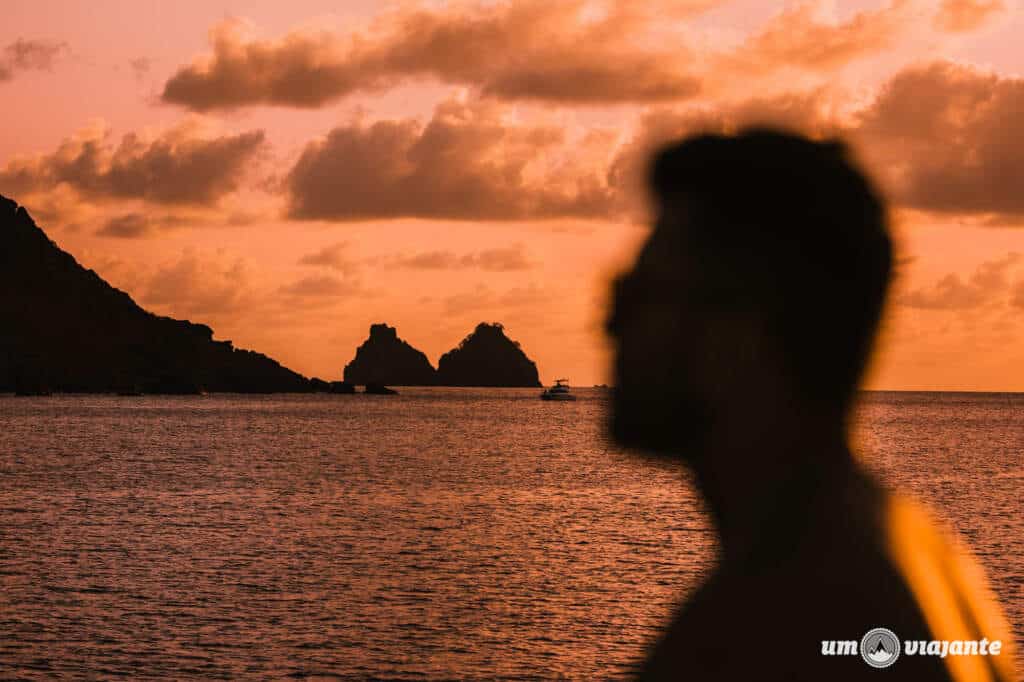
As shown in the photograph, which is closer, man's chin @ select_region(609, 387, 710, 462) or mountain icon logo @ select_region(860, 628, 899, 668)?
mountain icon logo @ select_region(860, 628, 899, 668)

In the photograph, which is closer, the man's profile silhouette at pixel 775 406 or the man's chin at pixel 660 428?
the man's profile silhouette at pixel 775 406

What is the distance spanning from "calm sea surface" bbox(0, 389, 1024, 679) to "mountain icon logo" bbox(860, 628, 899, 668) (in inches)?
14.8

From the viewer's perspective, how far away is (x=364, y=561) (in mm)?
50344

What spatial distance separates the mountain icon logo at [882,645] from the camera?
2197mm

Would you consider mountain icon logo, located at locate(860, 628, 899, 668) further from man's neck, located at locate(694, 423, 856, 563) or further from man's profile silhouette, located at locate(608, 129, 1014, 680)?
man's neck, located at locate(694, 423, 856, 563)

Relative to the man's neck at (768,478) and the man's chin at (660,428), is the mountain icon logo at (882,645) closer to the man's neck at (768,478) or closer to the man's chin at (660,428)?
the man's neck at (768,478)

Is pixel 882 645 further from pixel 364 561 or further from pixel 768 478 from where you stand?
pixel 364 561

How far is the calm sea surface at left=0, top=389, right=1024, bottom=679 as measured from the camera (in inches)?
1276

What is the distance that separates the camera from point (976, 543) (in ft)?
188

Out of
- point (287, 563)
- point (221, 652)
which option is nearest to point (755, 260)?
point (221, 652)

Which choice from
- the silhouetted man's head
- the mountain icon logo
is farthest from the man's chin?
the mountain icon logo

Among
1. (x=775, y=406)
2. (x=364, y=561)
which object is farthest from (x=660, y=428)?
(x=364, y=561)

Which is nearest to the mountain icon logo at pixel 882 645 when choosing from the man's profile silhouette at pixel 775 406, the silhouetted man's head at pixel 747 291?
the man's profile silhouette at pixel 775 406

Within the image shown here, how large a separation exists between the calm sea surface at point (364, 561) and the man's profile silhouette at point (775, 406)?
13cm
